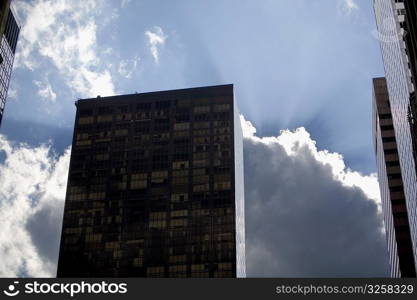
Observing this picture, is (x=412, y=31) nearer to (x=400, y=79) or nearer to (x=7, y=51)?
(x=400, y=79)

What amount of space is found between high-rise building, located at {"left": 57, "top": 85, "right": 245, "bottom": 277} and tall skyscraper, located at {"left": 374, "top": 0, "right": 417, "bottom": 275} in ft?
178

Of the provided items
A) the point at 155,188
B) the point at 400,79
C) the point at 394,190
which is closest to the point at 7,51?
the point at 155,188

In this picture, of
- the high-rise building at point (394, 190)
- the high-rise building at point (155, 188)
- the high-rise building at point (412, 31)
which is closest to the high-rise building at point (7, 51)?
the high-rise building at point (412, 31)

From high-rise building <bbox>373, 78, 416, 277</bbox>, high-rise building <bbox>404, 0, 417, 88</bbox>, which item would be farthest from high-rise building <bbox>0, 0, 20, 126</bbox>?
high-rise building <bbox>373, 78, 416, 277</bbox>

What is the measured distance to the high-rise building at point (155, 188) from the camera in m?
170

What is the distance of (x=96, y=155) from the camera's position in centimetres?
18962

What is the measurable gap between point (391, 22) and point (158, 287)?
93713 mm

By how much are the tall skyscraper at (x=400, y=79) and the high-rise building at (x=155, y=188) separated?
54169 mm

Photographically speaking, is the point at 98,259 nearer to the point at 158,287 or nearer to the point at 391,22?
the point at 391,22

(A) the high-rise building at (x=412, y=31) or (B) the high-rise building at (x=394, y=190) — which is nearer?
(A) the high-rise building at (x=412, y=31)

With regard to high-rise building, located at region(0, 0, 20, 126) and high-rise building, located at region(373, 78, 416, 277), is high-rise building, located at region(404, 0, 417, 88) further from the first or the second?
high-rise building, located at region(373, 78, 416, 277)

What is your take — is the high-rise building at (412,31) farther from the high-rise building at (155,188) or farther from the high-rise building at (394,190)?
the high-rise building at (155,188)

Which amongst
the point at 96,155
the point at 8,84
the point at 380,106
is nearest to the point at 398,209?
the point at 380,106

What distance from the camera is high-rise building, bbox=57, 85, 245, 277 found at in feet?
557
